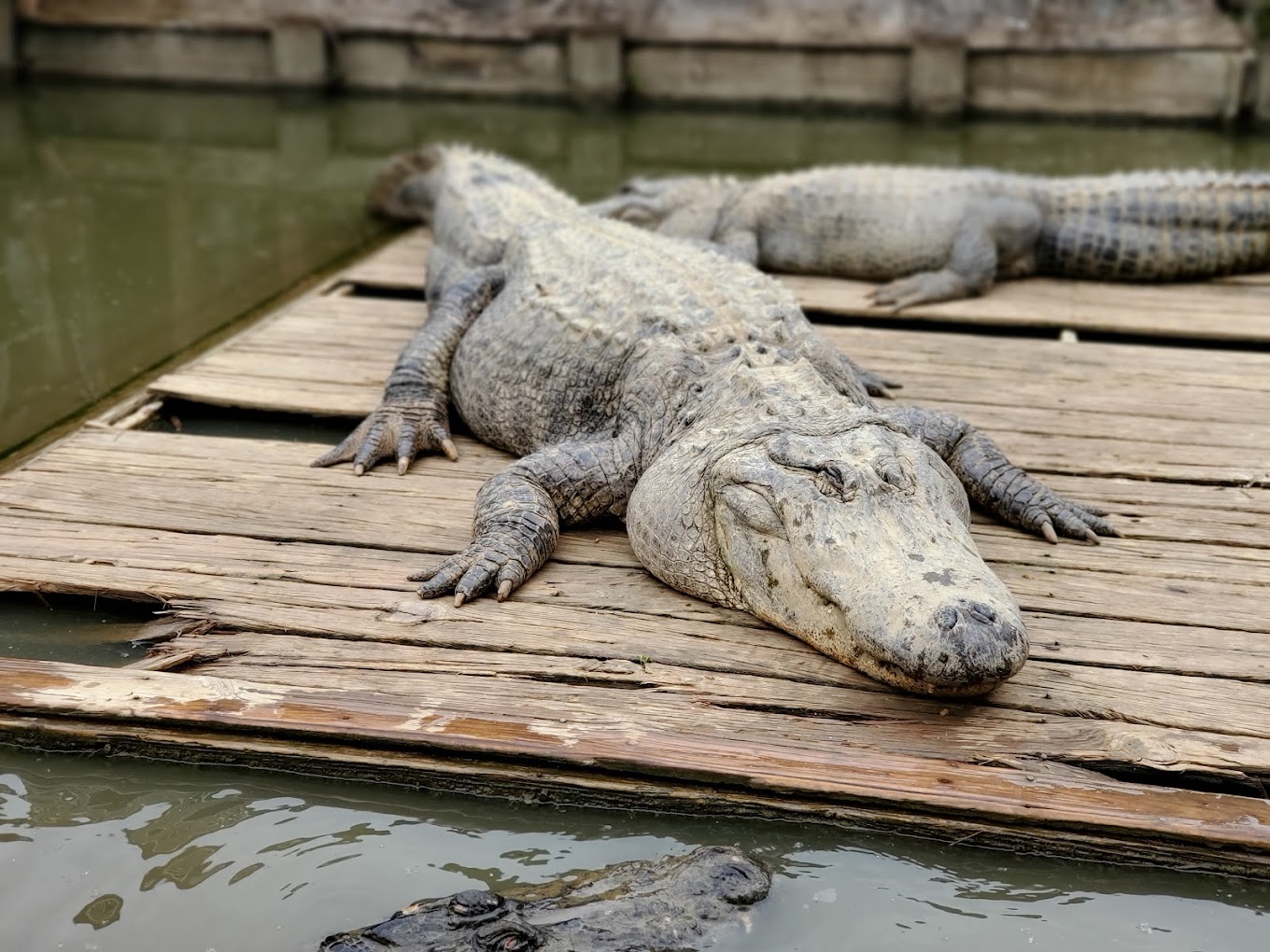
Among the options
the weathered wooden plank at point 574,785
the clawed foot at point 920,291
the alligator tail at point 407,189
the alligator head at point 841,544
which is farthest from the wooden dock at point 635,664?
the alligator tail at point 407,189

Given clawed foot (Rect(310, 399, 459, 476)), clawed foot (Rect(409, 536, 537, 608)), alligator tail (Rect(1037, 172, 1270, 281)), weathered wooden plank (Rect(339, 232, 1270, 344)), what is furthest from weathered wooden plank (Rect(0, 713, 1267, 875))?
alligator tail (Rect(1037, 172, 1270, 281))

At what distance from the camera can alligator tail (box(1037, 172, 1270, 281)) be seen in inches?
252

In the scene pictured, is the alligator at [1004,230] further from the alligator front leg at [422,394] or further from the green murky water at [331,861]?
the green murky water at [331,861]

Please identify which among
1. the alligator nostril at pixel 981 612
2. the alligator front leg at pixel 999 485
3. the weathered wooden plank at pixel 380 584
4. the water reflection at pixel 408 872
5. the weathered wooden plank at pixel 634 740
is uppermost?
the alligator nostril at pixel 981 612

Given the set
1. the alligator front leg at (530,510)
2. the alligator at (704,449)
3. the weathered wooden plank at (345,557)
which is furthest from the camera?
the alligator front leg at (530,510)

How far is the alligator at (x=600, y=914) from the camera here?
7.89 ft

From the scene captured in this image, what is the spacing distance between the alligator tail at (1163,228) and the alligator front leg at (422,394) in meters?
2.99

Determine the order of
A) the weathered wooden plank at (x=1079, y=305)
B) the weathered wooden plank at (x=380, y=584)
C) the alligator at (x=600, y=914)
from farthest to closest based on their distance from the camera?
the weathered wooden plank at (x=1079, y=305) < the weathered wooden plank at (x=380, y=584) < the alligator at (x=600, y=914)

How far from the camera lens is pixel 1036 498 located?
3926 mm

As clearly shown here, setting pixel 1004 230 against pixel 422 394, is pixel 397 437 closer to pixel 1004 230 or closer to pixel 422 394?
pixel 422 394

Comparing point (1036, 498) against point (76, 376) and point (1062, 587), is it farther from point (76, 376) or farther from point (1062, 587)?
point (76, 376)

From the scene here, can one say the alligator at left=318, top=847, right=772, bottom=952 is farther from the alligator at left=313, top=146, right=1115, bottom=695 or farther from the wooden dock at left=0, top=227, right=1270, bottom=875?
the alligator at left=313, top=146, right=1115, bottom=695

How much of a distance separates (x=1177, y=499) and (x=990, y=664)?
5.42 feet

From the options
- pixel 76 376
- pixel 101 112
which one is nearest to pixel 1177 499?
pixel 76 376
